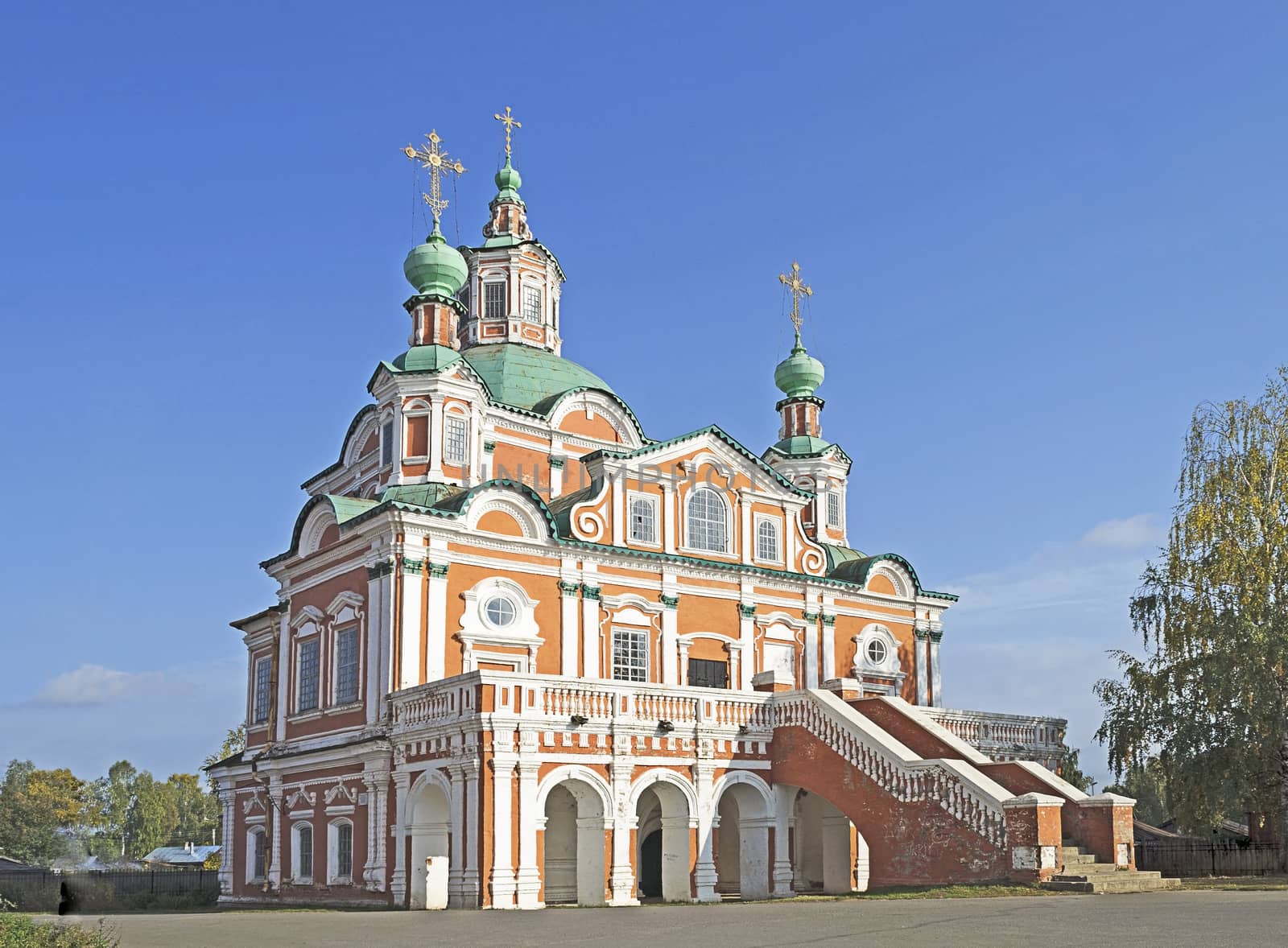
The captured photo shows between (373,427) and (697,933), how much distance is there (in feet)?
74.3

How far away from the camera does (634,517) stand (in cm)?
3341

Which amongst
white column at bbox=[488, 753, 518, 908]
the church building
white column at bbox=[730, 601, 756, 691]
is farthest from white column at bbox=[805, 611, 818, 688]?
white column at bbox=[488, 753, 518, 908]

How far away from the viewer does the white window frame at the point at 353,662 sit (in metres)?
29.9

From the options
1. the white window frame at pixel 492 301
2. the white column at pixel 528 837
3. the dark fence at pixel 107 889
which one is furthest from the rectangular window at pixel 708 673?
the dark fence at pixel 107 889

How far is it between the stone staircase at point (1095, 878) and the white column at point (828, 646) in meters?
13.6

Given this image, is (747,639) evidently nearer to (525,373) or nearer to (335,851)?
(525,373)

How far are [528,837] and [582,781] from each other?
157 cm

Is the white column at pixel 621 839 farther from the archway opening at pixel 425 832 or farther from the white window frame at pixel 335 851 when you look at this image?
the white window frame at pixel 335 851

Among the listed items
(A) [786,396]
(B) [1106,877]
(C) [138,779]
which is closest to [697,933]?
(B) [1106,877]

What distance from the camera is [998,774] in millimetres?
26094

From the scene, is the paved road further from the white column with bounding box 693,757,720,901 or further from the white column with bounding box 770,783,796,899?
the white column with bounding box 770,783,796,899

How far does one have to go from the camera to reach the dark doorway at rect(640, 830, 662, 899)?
3069 centimetres

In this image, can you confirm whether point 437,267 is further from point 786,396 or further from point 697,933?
Answer: point 697,933

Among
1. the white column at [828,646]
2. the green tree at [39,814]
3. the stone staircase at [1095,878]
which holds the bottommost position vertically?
the green tree at [39,814]
